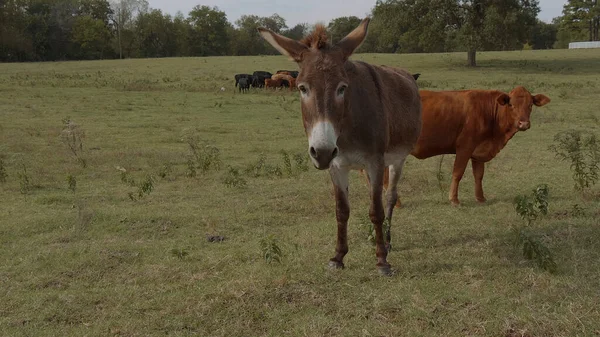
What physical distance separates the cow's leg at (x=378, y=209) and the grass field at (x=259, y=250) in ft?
0.49

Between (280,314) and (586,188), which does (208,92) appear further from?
(280,314)

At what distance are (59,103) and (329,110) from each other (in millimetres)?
18254

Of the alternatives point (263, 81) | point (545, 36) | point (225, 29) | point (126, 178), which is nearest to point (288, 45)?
point (126, 178)

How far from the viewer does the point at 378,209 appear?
512 centimetres

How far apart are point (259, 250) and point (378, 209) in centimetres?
147

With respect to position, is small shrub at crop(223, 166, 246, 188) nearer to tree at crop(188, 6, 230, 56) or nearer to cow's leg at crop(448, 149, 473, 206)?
cow's leg at crop(448, 149, 473, 206)

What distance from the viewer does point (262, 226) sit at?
22.5 ft

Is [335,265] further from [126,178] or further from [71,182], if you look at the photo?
[126,178]

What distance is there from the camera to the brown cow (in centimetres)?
776

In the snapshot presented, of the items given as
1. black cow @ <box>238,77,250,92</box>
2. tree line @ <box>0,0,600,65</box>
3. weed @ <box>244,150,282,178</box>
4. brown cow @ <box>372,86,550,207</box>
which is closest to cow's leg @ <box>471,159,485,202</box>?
brown cow @ <box>372,86,550,207</box>

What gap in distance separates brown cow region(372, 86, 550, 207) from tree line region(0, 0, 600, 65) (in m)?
29.3

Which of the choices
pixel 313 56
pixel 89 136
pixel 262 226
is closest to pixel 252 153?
pixel 89 136

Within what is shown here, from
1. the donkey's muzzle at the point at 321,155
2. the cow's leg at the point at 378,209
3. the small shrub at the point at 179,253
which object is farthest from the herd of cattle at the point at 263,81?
the donkey's muzzle at the point at 321,155

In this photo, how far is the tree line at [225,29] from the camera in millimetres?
36375
